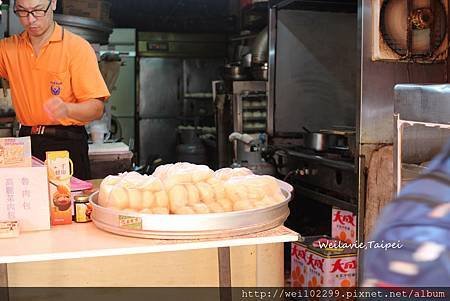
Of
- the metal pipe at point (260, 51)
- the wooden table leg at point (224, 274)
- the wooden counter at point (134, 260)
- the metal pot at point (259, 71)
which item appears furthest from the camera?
the metal pipe at point (260, 51)

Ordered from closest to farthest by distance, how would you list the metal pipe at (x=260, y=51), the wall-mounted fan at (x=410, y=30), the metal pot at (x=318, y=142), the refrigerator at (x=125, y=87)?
the wall-mounted fan at (x=410, y=30), the metal pot at (x=318, y=142), the metal pipe at (x=260, y=51), the refrigerator at (x=125, y=87)

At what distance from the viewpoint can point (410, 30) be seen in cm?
339

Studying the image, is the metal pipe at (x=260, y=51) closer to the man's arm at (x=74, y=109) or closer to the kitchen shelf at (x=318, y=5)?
the kitchen shelf at (x=318, y=5)

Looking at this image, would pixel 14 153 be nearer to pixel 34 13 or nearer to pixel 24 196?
pixel 24 196

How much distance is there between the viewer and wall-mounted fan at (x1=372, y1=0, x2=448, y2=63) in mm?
3316

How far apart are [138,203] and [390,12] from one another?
90.8 inches

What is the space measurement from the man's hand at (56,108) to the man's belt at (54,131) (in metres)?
0.14

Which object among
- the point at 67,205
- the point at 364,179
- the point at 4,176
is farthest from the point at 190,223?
the point at 364,179

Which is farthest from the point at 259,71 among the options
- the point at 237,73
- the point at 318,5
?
the point at 318,5

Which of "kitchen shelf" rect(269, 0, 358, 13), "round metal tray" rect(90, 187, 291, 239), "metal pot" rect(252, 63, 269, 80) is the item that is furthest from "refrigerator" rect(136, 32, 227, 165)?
"round metal tray" rect(90, 187, 291, 239)

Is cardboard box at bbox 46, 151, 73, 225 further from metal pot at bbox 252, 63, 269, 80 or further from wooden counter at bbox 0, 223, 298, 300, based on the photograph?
metal pot at bbox 252, 63, 269, 80

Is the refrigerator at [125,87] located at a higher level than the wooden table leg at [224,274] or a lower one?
higher

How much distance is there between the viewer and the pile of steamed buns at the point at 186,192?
5.66 ft

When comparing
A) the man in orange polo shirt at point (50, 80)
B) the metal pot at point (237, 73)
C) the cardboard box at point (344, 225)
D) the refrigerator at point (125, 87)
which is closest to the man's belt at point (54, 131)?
the man in orange polo shirt at point (50, 80)
